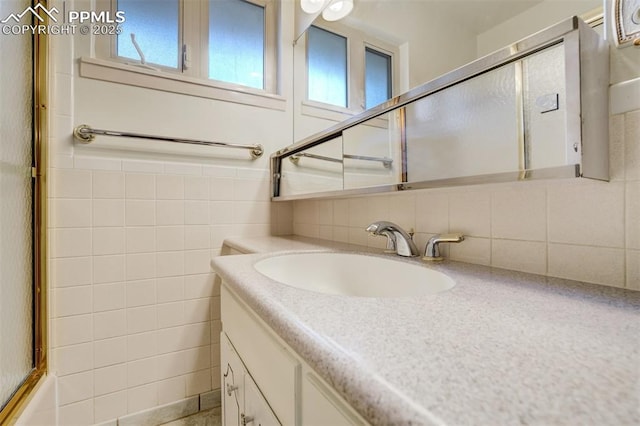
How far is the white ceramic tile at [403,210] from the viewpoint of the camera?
3.12ft

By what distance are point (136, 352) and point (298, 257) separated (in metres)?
0.87

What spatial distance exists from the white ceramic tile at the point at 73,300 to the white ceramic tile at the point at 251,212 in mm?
645

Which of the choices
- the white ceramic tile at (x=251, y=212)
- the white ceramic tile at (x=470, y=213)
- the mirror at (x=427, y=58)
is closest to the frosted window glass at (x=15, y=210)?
the white ceramic tile at (x=251, y=212)

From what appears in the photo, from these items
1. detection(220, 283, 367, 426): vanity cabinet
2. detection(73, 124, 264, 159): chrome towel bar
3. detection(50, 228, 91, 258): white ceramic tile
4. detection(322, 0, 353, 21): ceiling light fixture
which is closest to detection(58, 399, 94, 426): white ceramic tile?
detection(50, 228, 91, 258): white ceramic tile

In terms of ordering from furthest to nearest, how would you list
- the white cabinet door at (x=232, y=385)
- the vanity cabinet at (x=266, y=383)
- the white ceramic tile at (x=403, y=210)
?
1. the white ceramic tile at (x=403, y=210)
2. the white cabinet door at (x=232, y=385)
3. the vanity cabinet at (x=266, y=383)

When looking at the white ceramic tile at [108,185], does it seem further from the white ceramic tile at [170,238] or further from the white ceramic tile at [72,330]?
the white ceramic tile at [72,330]

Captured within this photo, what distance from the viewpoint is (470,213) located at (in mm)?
771

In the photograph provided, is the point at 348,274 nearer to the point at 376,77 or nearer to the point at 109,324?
the point at 376,77

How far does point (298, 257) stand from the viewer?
981 millimetres

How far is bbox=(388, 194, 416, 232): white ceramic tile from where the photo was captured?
0.95 m

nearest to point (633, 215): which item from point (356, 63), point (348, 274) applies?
point (348, 274)

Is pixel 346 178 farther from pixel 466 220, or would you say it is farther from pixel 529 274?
pixel 529 274

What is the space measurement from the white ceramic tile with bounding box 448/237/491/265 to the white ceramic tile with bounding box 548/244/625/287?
0.14 metres

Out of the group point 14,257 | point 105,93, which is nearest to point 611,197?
point 14,257
